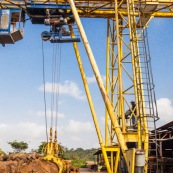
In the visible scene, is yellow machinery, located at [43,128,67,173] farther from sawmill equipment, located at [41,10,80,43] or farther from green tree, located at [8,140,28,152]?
green tree, located at [8,140,28,152]

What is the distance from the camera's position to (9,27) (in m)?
10.6

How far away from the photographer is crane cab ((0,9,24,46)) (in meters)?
10.5

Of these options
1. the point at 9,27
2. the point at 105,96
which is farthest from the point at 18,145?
the point at 105,96

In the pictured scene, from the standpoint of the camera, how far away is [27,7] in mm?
11094

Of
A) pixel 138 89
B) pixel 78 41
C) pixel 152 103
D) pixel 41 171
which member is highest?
pixel 78 41

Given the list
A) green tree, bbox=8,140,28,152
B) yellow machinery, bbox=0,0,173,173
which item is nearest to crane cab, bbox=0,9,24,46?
yellow machinery, bbox=0,0,173,173

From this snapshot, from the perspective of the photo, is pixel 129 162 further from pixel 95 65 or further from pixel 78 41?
pixel 78 41

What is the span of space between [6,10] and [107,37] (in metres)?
4.86

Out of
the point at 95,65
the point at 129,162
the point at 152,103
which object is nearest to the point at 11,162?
the point at 129,162

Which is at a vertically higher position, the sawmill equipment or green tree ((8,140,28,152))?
the sawmill equipment

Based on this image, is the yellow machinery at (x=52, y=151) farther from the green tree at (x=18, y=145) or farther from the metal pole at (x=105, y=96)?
the green tree at (x=18, y=145)

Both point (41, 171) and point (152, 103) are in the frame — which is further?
point (152, 103)

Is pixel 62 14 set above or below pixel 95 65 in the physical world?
above

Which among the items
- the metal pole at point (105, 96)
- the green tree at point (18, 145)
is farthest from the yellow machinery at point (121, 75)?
the green tree at point (18, 145)
